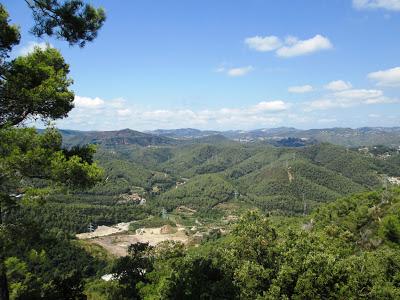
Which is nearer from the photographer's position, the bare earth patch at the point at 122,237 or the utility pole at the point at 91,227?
the bare earth patch at the point at 122,237

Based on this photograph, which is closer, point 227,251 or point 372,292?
point 372,292

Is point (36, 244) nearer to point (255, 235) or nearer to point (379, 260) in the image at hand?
point (255, 235)

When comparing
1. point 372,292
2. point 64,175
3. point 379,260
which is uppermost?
point 64,175

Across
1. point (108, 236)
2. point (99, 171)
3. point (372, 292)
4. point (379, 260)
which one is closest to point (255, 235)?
point (372, 292)

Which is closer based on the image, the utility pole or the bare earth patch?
the bare earth patch

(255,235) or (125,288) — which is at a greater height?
(255,235)

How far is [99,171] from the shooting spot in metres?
14.8

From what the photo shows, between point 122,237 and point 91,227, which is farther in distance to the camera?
point 91,227

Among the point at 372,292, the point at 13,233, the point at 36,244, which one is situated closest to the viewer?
the point at 13,233

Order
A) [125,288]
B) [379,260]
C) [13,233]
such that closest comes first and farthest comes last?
[13,233], [379,260], [125,288]

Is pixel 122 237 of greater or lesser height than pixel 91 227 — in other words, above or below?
above

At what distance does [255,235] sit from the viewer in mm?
29500

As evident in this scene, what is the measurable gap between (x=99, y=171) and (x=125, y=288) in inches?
1225

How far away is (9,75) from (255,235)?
21.5 metres
